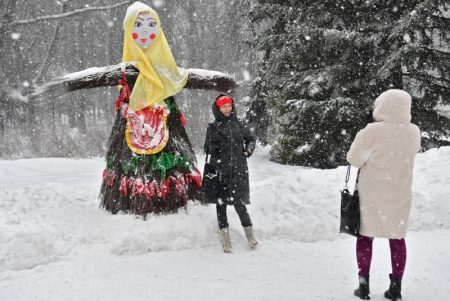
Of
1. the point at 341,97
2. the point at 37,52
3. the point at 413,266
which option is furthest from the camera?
the point at 37,52

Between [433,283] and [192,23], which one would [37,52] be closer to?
[192,23]

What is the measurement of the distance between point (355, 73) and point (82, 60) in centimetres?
1559

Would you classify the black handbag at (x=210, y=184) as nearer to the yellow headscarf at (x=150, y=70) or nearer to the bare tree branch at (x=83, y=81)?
the yellow headscarf at (x=150, y=70)

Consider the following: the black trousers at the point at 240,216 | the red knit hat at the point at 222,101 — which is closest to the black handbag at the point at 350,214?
the black trousers at the point at 240,216

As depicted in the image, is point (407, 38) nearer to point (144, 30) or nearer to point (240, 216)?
point (144, 30)

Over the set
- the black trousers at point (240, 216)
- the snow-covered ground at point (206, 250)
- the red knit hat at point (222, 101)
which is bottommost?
the snow-covered ground at point (206, 250)

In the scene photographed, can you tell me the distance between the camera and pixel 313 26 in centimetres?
1002

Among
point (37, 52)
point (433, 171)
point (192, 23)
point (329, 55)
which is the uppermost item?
point (192, 23)

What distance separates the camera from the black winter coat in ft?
16.1

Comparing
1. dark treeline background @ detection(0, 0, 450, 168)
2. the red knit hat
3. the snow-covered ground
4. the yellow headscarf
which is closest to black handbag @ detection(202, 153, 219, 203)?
the snow-covered ground

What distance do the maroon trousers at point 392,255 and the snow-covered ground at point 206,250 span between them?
286mm

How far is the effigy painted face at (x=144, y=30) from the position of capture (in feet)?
17.3

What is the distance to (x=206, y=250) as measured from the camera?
4.82m

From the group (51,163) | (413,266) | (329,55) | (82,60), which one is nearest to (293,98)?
(329,55)
